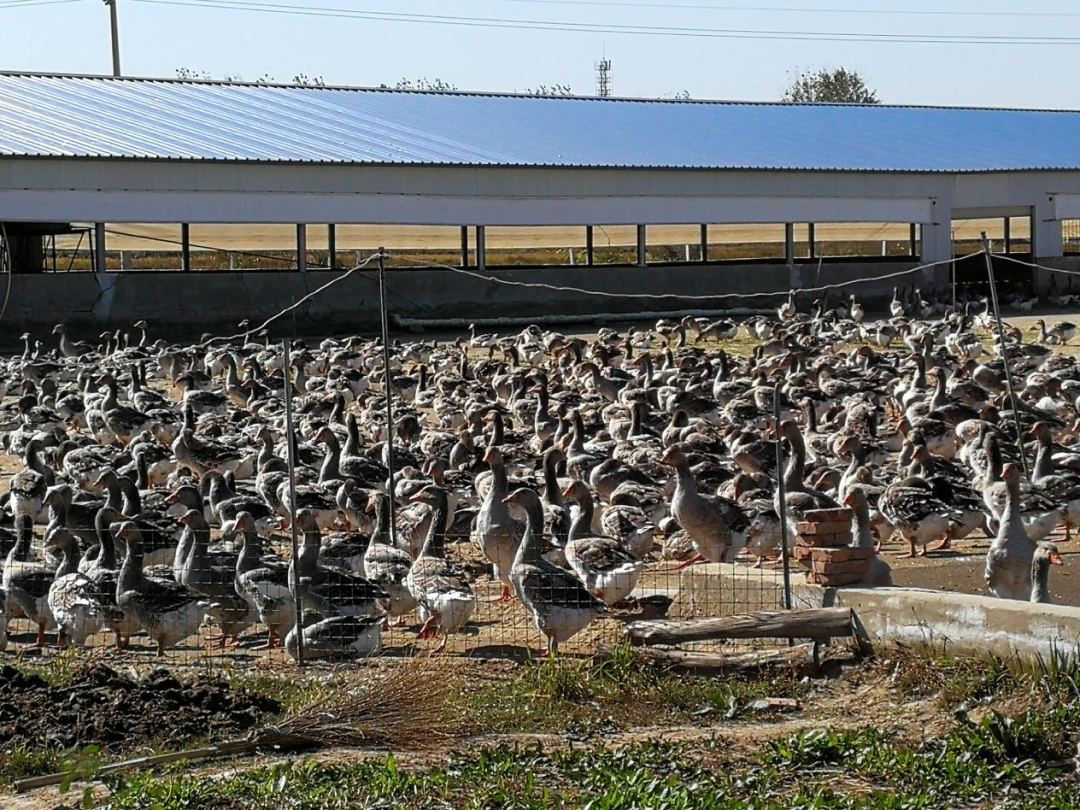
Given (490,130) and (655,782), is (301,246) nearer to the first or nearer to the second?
(490,130)

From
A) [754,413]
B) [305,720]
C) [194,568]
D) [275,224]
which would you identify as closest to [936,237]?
[275,224]

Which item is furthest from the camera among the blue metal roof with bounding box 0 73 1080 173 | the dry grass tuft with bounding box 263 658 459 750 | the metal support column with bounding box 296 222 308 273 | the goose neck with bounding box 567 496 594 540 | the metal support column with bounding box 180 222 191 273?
the metal support column with bounding box 296 222 308 273

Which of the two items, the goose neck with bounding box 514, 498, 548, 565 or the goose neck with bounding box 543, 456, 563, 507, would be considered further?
the goose neck with bounding box 543, 456, 563, 507

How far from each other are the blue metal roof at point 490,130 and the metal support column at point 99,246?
5.94ft

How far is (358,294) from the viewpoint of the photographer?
1585 inches

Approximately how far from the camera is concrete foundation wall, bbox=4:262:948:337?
3756cm

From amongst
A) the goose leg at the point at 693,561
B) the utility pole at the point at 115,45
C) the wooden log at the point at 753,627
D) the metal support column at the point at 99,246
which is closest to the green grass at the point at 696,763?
the wooden log at the point at 753,627

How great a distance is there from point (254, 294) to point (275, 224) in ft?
6.88

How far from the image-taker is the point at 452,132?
152 feet

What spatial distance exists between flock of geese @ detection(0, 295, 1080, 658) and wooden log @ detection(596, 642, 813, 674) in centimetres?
106

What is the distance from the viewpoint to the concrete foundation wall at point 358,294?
3756 centimetres

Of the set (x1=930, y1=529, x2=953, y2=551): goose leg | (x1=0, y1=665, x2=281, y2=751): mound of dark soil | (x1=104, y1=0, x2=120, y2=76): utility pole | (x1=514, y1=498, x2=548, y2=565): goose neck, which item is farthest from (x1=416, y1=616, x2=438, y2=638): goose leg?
(x1=104, y1=0, x2=120, y2=76): utility pole

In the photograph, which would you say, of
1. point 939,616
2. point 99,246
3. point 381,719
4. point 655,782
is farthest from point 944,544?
point 99,246

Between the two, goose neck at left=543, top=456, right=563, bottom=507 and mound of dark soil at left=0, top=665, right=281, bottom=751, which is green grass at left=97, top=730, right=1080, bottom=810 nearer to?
mound of dark soil at left=0, top=665, right=281, bottom=751
